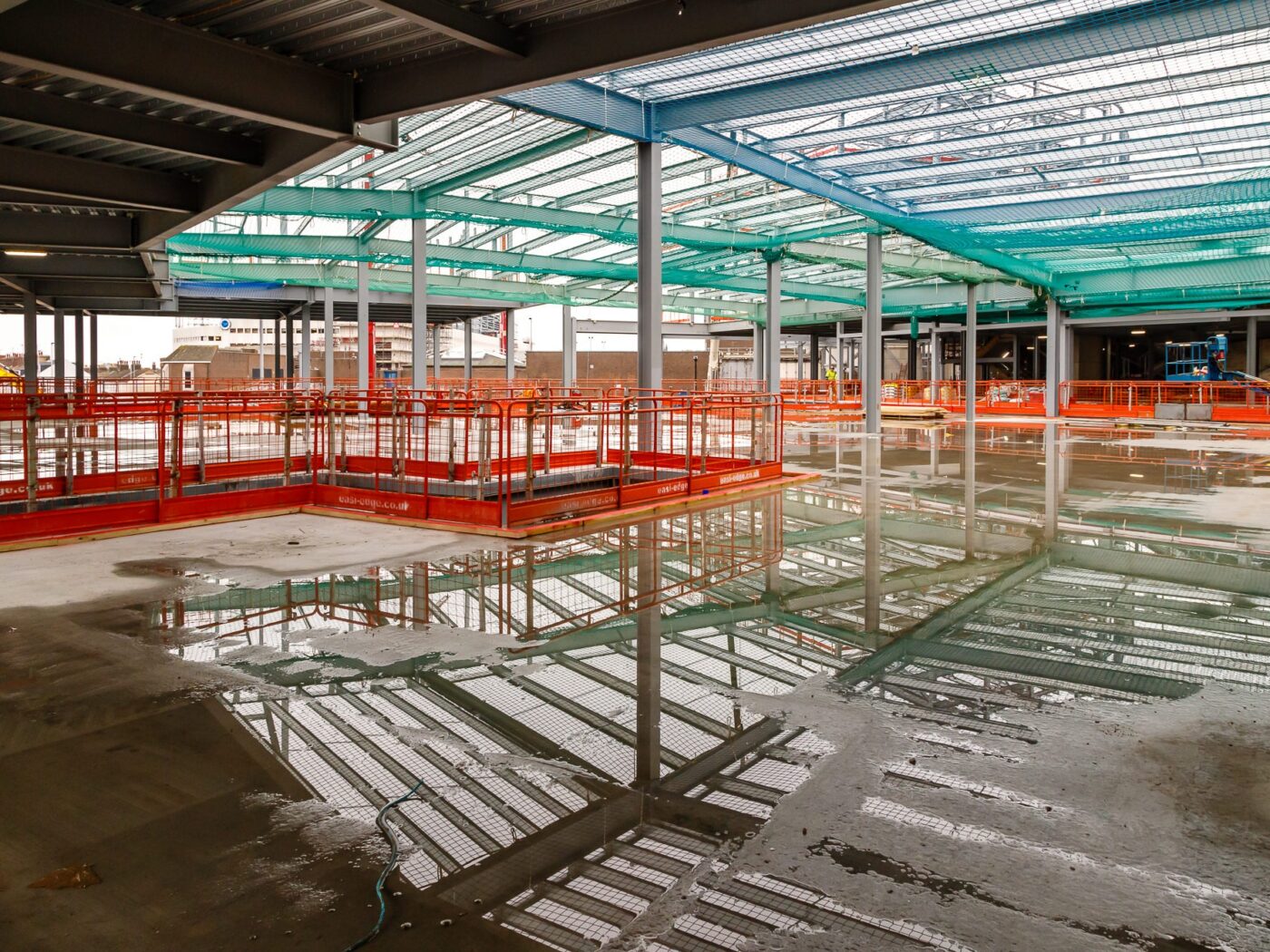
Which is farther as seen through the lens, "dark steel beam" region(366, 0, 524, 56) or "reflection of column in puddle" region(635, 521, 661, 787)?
"dark steel beam" region(366, 0, 524, 56)

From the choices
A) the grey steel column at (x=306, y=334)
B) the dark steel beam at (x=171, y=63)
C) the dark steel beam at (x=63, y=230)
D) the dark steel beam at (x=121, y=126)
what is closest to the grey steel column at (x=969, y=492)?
the dark steel beam at (x=171, y=63)

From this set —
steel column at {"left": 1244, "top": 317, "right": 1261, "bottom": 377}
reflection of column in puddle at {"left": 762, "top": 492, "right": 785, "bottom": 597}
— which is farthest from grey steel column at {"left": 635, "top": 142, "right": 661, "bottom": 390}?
steel column at {"left": 1244, "top": 317, "right": 1261, "bottom": 377}

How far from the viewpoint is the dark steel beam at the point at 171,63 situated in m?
7.13

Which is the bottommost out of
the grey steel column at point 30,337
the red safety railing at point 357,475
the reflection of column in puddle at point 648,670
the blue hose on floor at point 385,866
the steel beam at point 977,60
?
the blue hose on floor at point 385,866

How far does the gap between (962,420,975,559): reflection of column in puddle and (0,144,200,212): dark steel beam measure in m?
11.5

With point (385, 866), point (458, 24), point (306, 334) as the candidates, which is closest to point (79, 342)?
point (306, 334)

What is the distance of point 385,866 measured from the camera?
3.46 metres

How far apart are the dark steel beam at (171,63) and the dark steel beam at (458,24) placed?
190 cm

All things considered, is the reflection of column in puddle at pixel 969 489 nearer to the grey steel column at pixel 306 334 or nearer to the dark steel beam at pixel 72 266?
the dark steel beam at pixel 72 266

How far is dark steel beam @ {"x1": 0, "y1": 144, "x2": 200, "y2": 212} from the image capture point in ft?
38.1

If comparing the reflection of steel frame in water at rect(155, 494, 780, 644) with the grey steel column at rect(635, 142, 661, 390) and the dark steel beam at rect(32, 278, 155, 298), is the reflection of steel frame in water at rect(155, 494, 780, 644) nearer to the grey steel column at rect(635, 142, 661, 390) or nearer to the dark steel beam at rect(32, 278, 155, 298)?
the grey steel column at rect(635, 142, 661, 390)

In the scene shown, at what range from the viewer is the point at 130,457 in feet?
70.1

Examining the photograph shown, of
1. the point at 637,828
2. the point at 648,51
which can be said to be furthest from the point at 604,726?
the point at 648,51

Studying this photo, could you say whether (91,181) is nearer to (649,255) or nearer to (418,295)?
(649,255)
